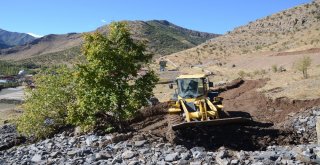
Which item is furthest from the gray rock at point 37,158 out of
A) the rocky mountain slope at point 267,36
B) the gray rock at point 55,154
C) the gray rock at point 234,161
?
the rocky mountain slope at point 267,36

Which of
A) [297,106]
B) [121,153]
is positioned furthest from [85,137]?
[297,106]

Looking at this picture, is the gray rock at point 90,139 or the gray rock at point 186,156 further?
the gray rock at point 90,139

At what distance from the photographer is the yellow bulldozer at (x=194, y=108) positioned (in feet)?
66.4

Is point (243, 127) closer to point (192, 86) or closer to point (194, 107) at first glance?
point (194, 107)

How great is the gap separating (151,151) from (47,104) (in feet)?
40.1

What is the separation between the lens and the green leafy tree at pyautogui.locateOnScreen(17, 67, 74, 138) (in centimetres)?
2859

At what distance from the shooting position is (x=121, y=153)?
19.3 meters

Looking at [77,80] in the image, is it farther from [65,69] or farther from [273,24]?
[273,24]

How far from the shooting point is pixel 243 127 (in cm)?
2172

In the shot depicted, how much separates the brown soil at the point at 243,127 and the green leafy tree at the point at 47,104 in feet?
16.9

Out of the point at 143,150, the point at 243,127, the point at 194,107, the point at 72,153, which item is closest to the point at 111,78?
the point at 194,107

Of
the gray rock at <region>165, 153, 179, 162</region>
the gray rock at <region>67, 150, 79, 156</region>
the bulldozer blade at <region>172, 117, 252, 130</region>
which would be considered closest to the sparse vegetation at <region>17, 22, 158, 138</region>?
the gray rock at <region>67, 150, 79, 156</region>

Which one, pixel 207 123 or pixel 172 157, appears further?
pixel 207 123

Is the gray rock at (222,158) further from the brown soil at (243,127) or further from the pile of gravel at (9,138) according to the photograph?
the pile of gravel at (9,138)
